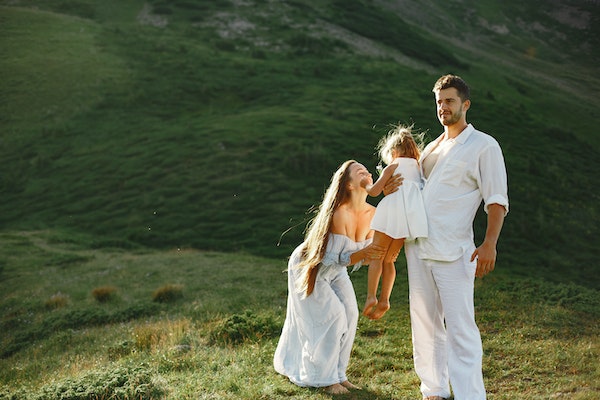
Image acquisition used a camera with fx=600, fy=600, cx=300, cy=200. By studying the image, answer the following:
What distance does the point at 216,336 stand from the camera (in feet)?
37.1

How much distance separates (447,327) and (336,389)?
6.13 feet

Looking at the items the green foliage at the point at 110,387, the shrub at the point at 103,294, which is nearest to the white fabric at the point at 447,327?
the green foliage at the point at 110,387

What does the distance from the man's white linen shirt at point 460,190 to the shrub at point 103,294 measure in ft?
42.2

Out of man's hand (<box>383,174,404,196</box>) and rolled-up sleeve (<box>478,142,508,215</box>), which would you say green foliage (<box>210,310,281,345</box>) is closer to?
man's hand (<box>383,174,404,196</box>)

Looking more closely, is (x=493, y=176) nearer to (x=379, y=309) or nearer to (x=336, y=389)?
(x=379, y=309)

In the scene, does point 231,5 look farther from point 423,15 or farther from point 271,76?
point 423,15

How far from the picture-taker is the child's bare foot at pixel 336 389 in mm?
7828

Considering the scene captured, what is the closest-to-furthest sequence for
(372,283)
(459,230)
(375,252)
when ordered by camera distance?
(459,230) < (375,252) < (372,283)

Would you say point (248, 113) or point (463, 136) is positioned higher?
point (463, 136)

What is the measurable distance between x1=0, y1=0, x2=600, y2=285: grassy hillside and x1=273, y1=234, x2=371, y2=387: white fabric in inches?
620

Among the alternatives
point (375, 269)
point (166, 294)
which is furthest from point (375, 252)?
point (166, 294)

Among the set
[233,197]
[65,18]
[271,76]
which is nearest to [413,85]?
[271,76]

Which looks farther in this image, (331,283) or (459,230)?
(331,283)

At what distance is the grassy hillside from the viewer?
27.7 m
